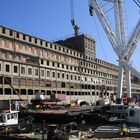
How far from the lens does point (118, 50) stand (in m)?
72.2

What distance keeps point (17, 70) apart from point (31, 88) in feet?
28.8

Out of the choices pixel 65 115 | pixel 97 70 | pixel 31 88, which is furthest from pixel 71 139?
pixel 97 70

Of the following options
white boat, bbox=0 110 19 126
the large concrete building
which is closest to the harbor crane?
the large concrete building

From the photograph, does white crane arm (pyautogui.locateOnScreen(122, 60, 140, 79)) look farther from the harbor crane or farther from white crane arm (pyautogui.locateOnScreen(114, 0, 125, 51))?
white crane arm (pyautogui.locateOnScreen(114, 0, 125, 51))

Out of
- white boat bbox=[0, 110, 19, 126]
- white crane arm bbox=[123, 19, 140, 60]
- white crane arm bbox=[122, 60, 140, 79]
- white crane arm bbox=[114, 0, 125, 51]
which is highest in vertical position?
white crane arm bbox=[114, 0, 125, 51]

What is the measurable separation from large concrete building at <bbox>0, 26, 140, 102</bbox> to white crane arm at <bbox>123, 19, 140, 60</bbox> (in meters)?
33.5

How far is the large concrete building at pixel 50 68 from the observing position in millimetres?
91000

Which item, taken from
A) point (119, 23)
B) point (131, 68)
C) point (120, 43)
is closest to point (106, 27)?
point (119, 23)

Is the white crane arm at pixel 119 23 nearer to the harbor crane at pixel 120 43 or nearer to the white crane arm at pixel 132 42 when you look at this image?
the harbor crane at pixel 120 43

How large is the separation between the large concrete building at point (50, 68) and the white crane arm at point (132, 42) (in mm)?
33478

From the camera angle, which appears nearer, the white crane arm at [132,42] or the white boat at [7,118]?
the white boat at [7,118]

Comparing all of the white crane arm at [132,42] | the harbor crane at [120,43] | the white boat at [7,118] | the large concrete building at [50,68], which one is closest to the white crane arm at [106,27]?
the harbor crane at [120,43]

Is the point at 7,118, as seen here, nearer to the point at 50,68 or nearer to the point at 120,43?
the point at 120,43

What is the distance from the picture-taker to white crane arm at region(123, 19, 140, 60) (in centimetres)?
6912
